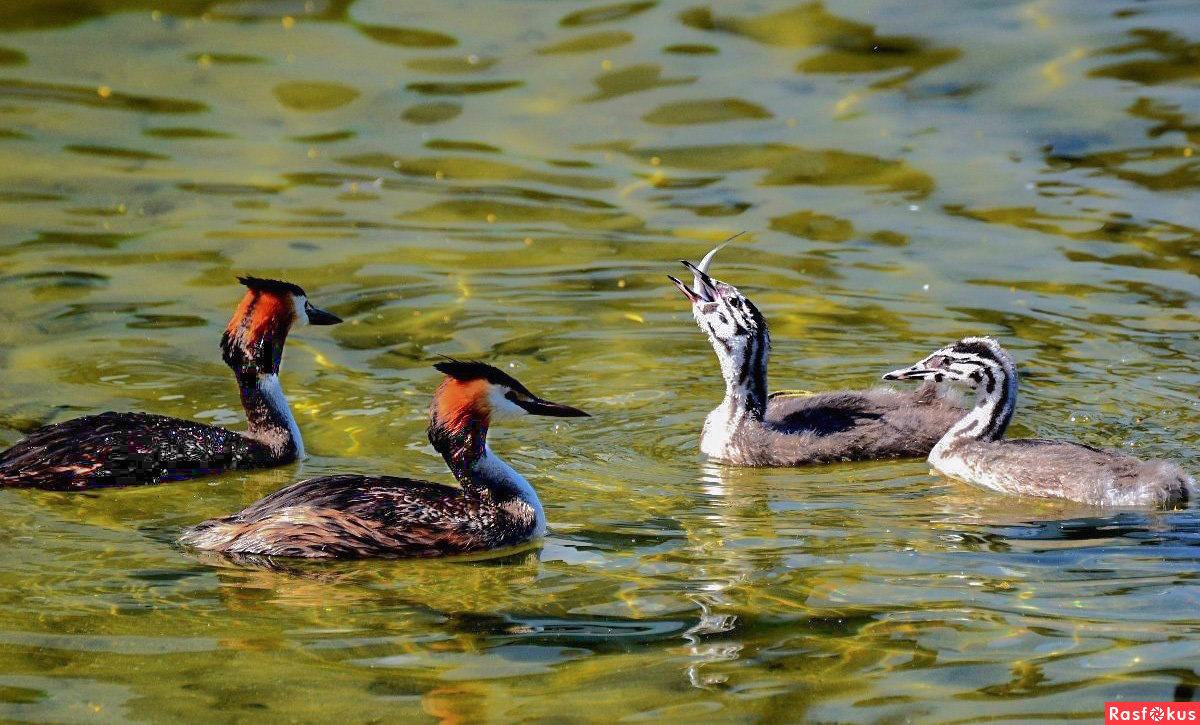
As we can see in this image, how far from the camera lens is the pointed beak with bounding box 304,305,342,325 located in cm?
1012

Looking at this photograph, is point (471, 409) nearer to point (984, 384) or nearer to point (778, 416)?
point (778, 416)

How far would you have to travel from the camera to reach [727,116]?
52.3ft

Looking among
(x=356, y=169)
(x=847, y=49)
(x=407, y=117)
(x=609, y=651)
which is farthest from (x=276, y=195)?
(x=609, y=651)

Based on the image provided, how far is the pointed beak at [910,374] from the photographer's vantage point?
996 cm

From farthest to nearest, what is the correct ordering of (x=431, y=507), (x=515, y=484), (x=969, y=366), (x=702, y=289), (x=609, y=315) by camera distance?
(x=609, y=315) < (x=702, y=289) < (x=969, y=366) < (x=515, y=484) < (x=431, y=507)

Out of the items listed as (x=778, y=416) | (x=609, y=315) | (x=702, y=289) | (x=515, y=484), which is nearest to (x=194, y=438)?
(x=515, y=484)

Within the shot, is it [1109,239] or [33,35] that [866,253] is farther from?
[33,35]

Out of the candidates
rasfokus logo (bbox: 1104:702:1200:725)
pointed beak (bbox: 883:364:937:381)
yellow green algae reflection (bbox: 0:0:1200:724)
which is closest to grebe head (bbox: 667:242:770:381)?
yellow green algae reflection (bbox: 0:0:1200:724)

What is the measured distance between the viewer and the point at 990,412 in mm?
9562

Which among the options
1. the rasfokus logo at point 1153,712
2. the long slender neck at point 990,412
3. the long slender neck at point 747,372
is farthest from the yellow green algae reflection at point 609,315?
the long slender neck at point 747,372

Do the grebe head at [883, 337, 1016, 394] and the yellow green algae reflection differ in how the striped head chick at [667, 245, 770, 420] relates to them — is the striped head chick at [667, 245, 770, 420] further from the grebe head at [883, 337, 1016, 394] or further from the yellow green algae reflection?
the grebe head at [883, 337, 1016, 394]

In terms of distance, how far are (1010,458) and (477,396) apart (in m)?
2.77

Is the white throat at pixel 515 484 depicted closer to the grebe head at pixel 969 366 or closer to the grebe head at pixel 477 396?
the grebe head at pixel 477 396

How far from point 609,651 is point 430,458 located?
298 cm
